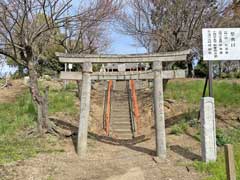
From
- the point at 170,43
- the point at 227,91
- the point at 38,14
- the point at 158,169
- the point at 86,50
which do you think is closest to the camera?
the point at 158,169

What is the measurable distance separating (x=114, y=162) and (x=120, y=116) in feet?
21.4

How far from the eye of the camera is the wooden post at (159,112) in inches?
348

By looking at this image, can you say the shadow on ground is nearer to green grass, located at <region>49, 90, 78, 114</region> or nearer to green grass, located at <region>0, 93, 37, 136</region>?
green grass, located at <region>0, 93, 37, 136</region>

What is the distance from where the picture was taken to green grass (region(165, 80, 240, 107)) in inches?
547

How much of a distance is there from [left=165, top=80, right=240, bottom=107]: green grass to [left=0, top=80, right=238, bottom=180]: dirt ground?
10.6 feet

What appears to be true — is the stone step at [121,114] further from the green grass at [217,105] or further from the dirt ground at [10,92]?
the dirt ground at [10,92]

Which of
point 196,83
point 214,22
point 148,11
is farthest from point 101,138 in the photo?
point 196,83

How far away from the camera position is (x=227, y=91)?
15117mm

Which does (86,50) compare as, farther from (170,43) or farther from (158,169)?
(158,169)

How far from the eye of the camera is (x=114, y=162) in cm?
846

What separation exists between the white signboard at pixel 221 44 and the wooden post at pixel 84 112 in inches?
139

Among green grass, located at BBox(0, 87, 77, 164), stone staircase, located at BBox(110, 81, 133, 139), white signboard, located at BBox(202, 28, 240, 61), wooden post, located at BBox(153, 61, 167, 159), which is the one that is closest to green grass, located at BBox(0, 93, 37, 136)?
green grass, located at BBox(0, 87, 77, 164)

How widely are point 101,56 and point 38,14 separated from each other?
2786 millimetres

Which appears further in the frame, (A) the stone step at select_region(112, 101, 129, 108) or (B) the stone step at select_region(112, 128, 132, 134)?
(A) the stone step at select_region(112, 101, 129, 108)
